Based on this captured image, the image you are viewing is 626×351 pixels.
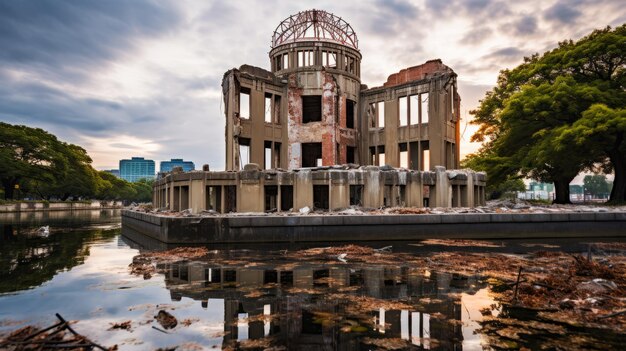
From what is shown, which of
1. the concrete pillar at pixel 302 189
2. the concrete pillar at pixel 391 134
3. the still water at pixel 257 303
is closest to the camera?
the still water at pixel 257 303

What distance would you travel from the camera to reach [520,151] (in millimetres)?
28172

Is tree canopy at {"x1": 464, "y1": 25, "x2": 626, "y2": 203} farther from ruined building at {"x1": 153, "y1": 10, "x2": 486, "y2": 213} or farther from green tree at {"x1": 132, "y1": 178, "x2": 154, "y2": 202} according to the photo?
green tree at {"x1": 132, "y1": 178, "x2": 154, "y2": 202}

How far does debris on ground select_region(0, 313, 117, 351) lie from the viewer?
4262mm

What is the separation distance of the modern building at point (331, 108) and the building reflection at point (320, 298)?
16677 millimetres

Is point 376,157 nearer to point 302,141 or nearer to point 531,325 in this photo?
point 302,141

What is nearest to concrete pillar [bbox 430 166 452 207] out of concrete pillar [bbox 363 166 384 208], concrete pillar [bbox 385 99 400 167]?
concrete pillar [bbox 363 166 384 208]

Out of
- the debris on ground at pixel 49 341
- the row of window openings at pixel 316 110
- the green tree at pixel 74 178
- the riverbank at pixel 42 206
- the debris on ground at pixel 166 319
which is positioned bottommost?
the riverbank at pixel 42 206

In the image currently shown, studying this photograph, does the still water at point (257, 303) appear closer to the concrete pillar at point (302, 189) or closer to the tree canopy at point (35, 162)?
the concrete pillar at point (302, 189)

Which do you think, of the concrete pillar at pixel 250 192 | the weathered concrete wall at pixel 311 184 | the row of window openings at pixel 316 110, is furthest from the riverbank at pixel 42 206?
the concrete pillar at pixel 250 192

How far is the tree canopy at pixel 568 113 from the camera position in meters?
23.2

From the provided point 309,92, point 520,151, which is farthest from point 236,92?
point 520,151

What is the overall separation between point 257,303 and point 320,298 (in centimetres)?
118

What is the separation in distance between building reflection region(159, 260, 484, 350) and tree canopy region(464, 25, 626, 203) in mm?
19205

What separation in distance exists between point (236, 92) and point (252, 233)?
13093 mm
